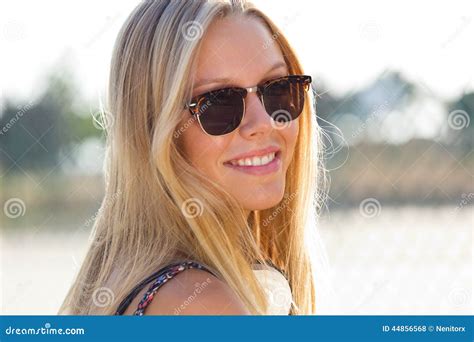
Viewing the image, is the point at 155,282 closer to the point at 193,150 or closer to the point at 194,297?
the point at 194,297

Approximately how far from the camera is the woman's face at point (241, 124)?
2602mm

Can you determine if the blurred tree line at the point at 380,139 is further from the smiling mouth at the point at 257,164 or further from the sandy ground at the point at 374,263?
the smiling mouth at the point at 257,164

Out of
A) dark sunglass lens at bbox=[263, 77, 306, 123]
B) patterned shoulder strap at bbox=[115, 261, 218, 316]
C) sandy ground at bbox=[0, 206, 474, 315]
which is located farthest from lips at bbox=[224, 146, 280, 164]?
sandy ground at bbox=[0, 206, 474, 315]

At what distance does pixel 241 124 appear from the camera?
8.88 feet

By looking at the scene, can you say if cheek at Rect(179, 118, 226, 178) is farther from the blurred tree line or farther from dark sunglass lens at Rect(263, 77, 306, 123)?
the blurred tree line

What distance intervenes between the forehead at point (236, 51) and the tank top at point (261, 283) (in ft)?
2.16

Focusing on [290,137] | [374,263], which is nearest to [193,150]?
[290,137]

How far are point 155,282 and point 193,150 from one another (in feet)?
2.02

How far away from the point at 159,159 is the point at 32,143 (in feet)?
104

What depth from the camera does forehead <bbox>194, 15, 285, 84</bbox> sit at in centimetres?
258

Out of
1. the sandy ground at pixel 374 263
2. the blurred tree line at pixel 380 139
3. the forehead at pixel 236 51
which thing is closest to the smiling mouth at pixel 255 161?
the forehead at pixel 236 51

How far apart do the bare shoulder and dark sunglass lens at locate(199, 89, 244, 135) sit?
1.91ft
